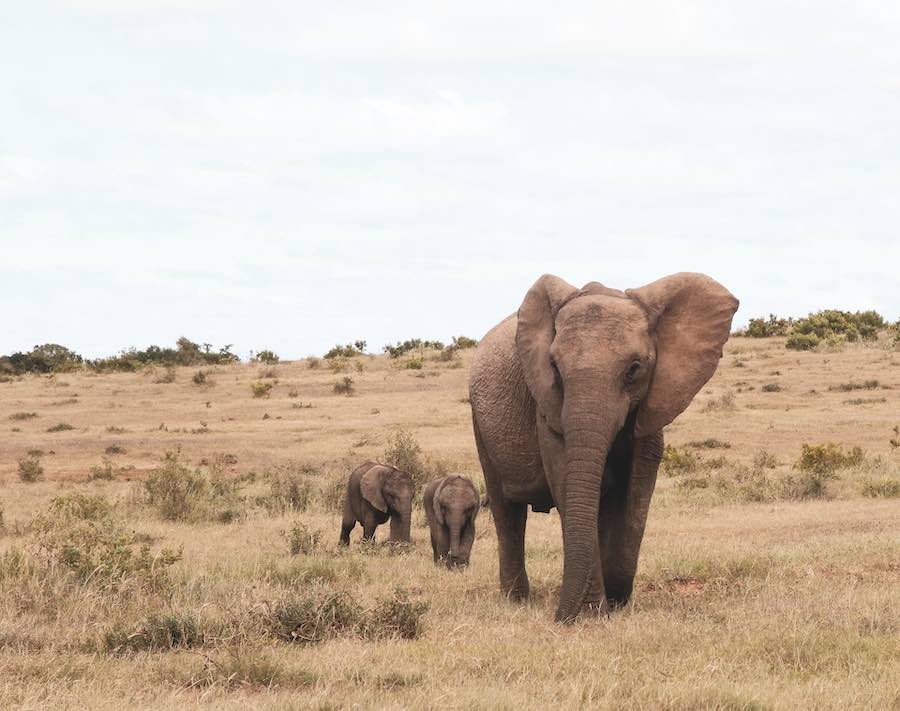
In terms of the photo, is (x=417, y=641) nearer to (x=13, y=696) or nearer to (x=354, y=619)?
(x=354, y=619)

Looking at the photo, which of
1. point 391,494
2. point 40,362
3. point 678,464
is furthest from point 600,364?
point 40,362

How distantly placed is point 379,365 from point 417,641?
138ft

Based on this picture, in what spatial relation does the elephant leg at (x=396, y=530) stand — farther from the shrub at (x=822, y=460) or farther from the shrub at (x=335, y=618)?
the shrub at (x=822, y=460)

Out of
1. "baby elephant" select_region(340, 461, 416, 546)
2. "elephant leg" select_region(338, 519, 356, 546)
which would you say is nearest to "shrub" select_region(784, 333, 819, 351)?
"elephant leg" select_region(338, 519, 356, 546)

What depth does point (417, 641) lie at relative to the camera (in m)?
8.12

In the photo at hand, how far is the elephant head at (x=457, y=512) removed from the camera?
13555mm

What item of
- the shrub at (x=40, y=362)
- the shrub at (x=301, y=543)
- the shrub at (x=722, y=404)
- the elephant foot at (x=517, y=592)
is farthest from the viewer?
the shrub at (x=40, y=362)

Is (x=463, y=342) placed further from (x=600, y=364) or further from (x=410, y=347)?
(x=600, y=364)

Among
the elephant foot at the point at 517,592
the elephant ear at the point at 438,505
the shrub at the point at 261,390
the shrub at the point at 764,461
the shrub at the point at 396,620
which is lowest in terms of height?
the elephant foot at the point at 517,592

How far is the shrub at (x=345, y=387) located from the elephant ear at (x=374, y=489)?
2447 cm

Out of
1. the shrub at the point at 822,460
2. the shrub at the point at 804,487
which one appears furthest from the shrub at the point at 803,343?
the shrub at the point at 804,487

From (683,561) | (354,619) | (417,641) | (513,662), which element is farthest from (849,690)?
(683,561)

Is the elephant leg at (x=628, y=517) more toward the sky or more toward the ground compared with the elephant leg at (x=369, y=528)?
more toward the sky

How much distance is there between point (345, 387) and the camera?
134 feet
